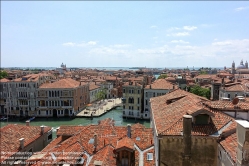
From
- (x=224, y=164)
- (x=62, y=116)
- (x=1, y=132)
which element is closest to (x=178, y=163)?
(x=224, y=164)

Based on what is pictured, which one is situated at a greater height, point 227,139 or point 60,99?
point 227,139

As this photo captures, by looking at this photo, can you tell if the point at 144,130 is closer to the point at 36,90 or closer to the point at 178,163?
the point at 178,163

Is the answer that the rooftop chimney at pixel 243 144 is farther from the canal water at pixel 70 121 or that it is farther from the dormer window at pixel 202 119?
the canal water at pixel 70 121

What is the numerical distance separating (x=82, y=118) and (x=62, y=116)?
4375mm

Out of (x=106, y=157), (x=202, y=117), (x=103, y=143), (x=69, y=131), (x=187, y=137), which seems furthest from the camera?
(x=69, y=131)

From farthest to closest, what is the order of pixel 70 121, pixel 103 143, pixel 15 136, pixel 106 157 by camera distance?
1. pixel 70 121
2. pixel 15 136
3. pixel 103 143
4. pixel 106 157

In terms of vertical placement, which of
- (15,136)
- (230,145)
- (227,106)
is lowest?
(15,136)

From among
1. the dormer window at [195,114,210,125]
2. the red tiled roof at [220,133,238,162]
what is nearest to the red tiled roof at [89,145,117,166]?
the dormer window at [195,114,210,125]

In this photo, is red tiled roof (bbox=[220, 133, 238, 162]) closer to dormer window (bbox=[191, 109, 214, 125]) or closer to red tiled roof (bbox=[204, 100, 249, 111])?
dormer window (bbox=[191, 109, 214, 125])

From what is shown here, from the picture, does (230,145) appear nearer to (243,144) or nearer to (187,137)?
(187,137)

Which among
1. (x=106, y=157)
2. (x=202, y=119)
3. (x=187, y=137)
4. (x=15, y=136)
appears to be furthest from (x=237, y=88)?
(x=15, y=136)

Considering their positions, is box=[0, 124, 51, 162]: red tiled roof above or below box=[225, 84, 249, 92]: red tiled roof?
below

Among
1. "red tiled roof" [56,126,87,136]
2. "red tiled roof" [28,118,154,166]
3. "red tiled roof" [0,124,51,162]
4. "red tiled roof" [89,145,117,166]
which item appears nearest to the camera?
"red tiled roof" [89,145,117,166]

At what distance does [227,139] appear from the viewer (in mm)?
8094
